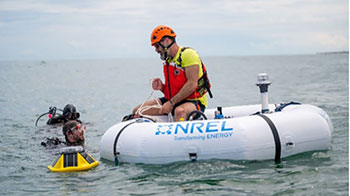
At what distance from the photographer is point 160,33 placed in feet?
22.9

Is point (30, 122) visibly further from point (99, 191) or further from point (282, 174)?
point (282, 174)

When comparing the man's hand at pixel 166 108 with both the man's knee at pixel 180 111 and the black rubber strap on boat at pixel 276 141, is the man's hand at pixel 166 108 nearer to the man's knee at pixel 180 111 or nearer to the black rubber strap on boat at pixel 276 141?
the man's knee at pixel 180 111

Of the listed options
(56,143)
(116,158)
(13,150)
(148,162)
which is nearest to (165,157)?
(148,162)

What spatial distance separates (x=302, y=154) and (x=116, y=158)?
252cm

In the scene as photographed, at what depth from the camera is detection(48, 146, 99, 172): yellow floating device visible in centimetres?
641

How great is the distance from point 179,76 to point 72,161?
200 centimetres

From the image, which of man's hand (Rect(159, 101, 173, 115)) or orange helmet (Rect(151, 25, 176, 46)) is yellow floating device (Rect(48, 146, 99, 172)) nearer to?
man's hand (Rect(159, 101, 173, 115))

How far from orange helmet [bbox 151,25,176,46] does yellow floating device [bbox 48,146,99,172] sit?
1886 mm

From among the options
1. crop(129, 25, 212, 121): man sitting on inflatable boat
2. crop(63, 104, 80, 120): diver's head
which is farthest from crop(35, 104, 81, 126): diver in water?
crop(129, 25, 212, 121): man sitting on inflatable boat

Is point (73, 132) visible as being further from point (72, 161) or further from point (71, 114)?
point (71, 114)

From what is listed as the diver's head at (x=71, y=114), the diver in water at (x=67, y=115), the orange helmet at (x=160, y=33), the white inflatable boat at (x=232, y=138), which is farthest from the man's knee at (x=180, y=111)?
the diver's head at (x=71, y=114)

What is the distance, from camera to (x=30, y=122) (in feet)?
44.5

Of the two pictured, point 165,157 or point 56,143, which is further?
point 56,143

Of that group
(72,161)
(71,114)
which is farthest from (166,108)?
(71,114)
